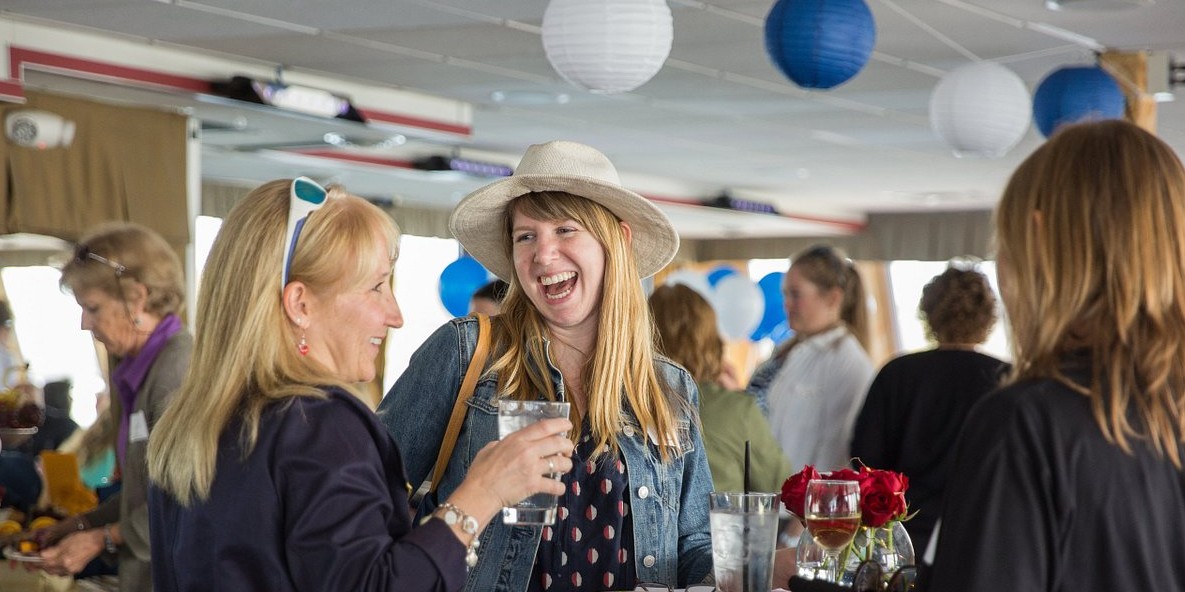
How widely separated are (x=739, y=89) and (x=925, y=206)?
24.4 feet

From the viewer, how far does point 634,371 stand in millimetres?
2271

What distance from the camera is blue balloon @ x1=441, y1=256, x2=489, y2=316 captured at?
29.1 feet

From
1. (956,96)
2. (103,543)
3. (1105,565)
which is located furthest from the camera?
(956,96)

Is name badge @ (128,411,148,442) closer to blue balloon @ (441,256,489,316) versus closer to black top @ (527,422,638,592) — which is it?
black top @ (527,422,638,592)

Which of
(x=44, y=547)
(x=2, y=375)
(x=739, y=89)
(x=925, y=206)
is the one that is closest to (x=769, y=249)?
(x=925, y=206)

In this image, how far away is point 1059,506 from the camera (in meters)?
1.25

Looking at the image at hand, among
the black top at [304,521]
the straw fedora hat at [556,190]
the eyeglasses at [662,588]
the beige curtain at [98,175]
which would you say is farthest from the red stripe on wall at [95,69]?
the black top at [304,521]

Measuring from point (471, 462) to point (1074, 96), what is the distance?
12.0 ft

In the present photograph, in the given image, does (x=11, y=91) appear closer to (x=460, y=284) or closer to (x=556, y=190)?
(x=460, y=284)

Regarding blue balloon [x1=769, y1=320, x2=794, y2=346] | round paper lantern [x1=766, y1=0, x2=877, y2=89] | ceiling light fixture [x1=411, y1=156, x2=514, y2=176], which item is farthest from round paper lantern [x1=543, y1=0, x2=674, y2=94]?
blue balloon [x1=769, y1=320, x2=794, y2=346]

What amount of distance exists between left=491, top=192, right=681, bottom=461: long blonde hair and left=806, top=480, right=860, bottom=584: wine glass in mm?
431

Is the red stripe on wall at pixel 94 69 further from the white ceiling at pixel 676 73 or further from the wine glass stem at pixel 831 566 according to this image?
the wine glass stem at pixel 831 566

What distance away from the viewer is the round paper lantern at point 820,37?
13.3 ft

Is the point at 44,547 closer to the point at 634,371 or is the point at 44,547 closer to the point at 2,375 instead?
the point at 634,371
